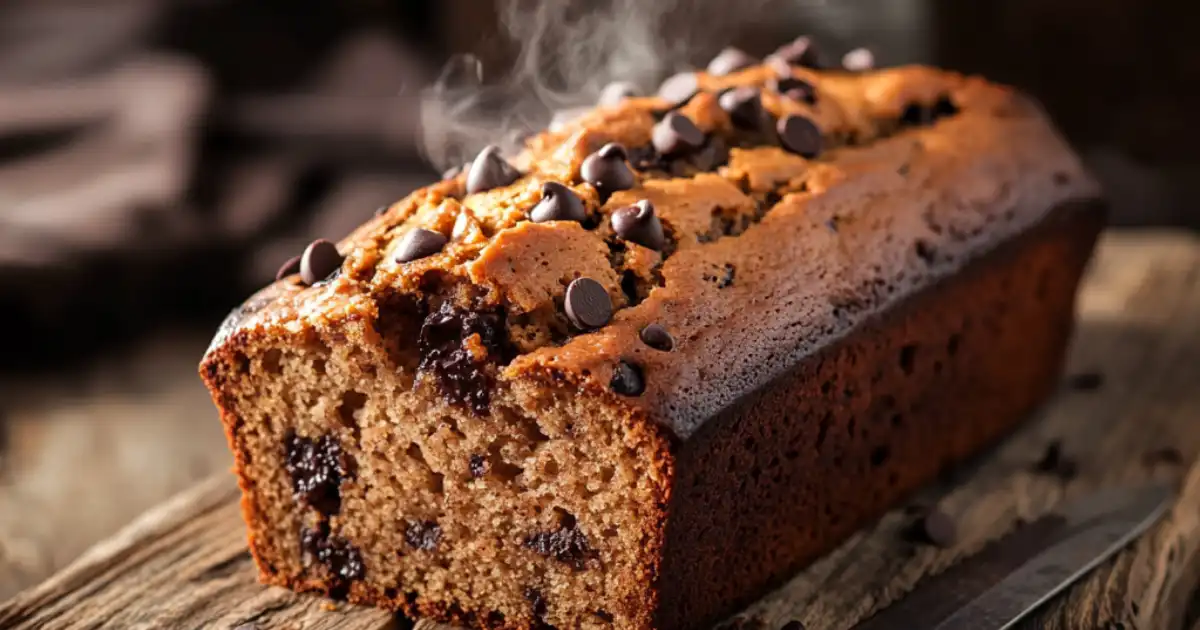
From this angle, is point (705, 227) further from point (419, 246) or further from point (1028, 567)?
point (1028, 567)

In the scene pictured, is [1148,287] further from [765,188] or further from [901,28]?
[765,188]

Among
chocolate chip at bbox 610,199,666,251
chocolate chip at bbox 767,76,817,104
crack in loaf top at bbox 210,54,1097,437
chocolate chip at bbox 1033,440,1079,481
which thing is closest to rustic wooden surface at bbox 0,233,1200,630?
chocolate chip at bbox 1033,440,1079,481

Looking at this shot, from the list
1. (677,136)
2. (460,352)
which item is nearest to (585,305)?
(460,352)

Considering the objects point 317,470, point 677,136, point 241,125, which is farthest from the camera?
point 241,125

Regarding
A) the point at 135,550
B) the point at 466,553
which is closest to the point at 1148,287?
the point at 466,553

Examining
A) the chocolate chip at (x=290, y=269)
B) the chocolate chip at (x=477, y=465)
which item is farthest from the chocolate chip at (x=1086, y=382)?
the chocolate chip at (x=290, y=269)

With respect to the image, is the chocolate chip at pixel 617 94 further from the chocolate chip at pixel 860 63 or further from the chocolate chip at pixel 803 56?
the chocolate chip at pixel 860 63
